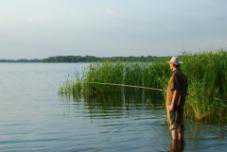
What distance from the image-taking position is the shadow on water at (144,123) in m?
13.0

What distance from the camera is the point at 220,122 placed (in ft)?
54.1

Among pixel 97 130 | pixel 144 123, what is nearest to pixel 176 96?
pixel 97 130

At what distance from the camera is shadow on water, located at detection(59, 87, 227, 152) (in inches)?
513

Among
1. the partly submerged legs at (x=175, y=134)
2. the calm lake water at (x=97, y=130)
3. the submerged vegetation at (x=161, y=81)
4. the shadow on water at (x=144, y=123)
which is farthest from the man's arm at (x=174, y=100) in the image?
the submerged vegetation at (x=161, y=81)

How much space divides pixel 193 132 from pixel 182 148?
289cm

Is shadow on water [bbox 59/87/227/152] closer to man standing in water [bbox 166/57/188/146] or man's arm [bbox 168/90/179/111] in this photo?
man standing in water [bbox 166/57/188/146]

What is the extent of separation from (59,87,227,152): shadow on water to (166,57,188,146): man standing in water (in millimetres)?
497

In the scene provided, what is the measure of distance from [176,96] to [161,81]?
914 centimetres

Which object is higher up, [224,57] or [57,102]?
Answer: [224,57]

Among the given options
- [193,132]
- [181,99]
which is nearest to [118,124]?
[193,132]

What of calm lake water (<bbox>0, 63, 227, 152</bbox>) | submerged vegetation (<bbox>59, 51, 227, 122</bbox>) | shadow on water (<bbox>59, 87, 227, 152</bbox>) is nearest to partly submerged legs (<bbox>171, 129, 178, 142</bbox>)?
shadow on water (<bbox>59, 87, 227, 152</bbox>)

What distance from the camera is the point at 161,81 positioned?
66.8ft

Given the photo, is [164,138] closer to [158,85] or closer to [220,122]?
[220,122]

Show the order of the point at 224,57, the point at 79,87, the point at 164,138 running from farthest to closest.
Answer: the point at 79,87
the point at 224,57
the point at 164,138
